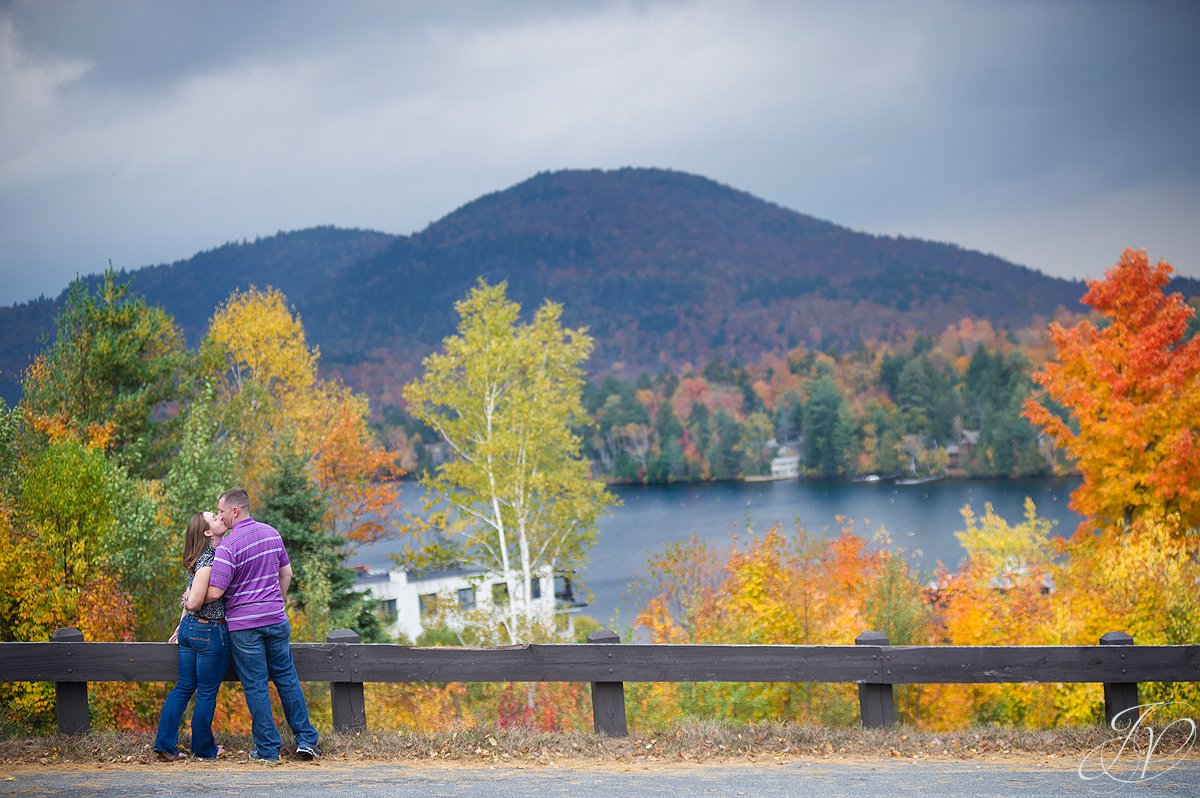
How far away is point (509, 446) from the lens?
33.2 metres

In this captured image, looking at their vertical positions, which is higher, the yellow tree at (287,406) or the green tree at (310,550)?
the yellow tree at (287,406)

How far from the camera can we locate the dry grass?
7712 mm

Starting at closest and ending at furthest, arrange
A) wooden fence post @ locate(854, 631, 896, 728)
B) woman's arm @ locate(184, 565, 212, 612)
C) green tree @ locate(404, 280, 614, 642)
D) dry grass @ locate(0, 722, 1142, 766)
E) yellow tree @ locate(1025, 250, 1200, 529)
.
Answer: woman's arm @ locate(184, 565, 212, 612) → dry grass @ locate(0, 722, 1142, 766) → wooden fence post @ locate(854, 631, 896, 728) → yellow tree @ locate(1025, 250, 1200, 529) → green tree @ locate(404, 280, 614, 642)

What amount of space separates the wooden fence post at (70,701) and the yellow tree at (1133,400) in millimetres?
27532

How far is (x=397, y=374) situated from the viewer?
538 ft

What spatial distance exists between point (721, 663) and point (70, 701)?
5274mm

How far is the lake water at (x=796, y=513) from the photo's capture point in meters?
61.8

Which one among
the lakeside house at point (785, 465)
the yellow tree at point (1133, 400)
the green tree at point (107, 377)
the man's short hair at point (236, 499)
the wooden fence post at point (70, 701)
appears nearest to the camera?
the man's short hair at point (236, 499)

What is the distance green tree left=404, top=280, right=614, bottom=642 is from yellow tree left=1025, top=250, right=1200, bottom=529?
15498 millimetres

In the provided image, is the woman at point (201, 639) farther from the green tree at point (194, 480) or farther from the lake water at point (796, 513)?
the lake water at point (796, 513)

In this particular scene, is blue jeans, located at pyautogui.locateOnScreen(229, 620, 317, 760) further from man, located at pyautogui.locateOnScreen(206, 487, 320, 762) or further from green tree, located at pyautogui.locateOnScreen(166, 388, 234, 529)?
green tree, located at pyautogui.locateOnScreen(166, 388, 234, 529)

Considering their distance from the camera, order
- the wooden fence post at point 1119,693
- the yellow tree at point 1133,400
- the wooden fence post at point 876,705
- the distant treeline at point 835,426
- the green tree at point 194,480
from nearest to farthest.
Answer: the wooden fence post at point 1119,693 → the wooden fence post at point 876,705 → the green tree at point 194,480 → the yellow tree at point 1133,400 → the distant treeline at point 835,426

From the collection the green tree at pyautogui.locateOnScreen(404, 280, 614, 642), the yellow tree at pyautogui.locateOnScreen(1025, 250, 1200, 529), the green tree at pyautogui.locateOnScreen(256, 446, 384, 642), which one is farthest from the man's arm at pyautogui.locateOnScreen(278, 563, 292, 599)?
the yellow tree at pyautogui.locateOnScreen(1025, 250, 1200, 529)

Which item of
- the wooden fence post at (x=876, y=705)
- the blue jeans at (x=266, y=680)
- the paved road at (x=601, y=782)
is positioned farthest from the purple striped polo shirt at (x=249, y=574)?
the wooden fence post at (x=876, y=705)
